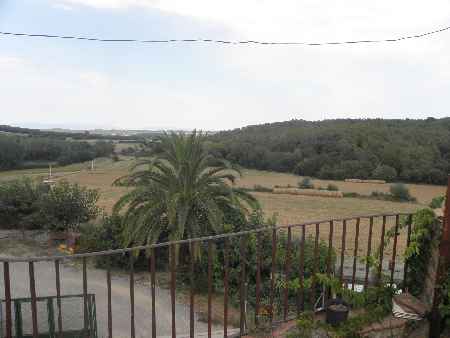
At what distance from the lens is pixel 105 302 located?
8.08m

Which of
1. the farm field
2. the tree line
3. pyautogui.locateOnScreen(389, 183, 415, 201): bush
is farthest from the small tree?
the tree line

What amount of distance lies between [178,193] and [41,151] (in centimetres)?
3705

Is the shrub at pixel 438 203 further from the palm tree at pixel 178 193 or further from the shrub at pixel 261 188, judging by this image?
the shrub at pixel 261 188

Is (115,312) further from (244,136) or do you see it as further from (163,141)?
(244,136)

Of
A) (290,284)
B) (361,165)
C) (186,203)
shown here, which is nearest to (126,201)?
(186,203)

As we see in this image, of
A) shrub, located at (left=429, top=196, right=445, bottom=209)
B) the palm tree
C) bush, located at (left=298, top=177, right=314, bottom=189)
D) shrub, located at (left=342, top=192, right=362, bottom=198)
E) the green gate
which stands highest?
shrub, located at (left=429, top=196, right=445, bottom=209)

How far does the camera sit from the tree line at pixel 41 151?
38.4 m

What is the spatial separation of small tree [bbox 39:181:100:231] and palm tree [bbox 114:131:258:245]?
10.1 feet

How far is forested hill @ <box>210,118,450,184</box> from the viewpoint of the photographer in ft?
124

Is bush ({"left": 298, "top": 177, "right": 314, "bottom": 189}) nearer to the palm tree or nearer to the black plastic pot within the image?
the palm tree

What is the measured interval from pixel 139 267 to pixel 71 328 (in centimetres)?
518

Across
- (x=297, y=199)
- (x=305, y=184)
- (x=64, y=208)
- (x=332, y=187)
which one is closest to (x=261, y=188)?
(x=305, y=184)

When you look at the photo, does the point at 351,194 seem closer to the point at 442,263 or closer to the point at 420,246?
the point at 420,246

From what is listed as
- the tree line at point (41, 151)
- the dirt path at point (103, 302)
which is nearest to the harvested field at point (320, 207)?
the dirt path at point (103, 302)
